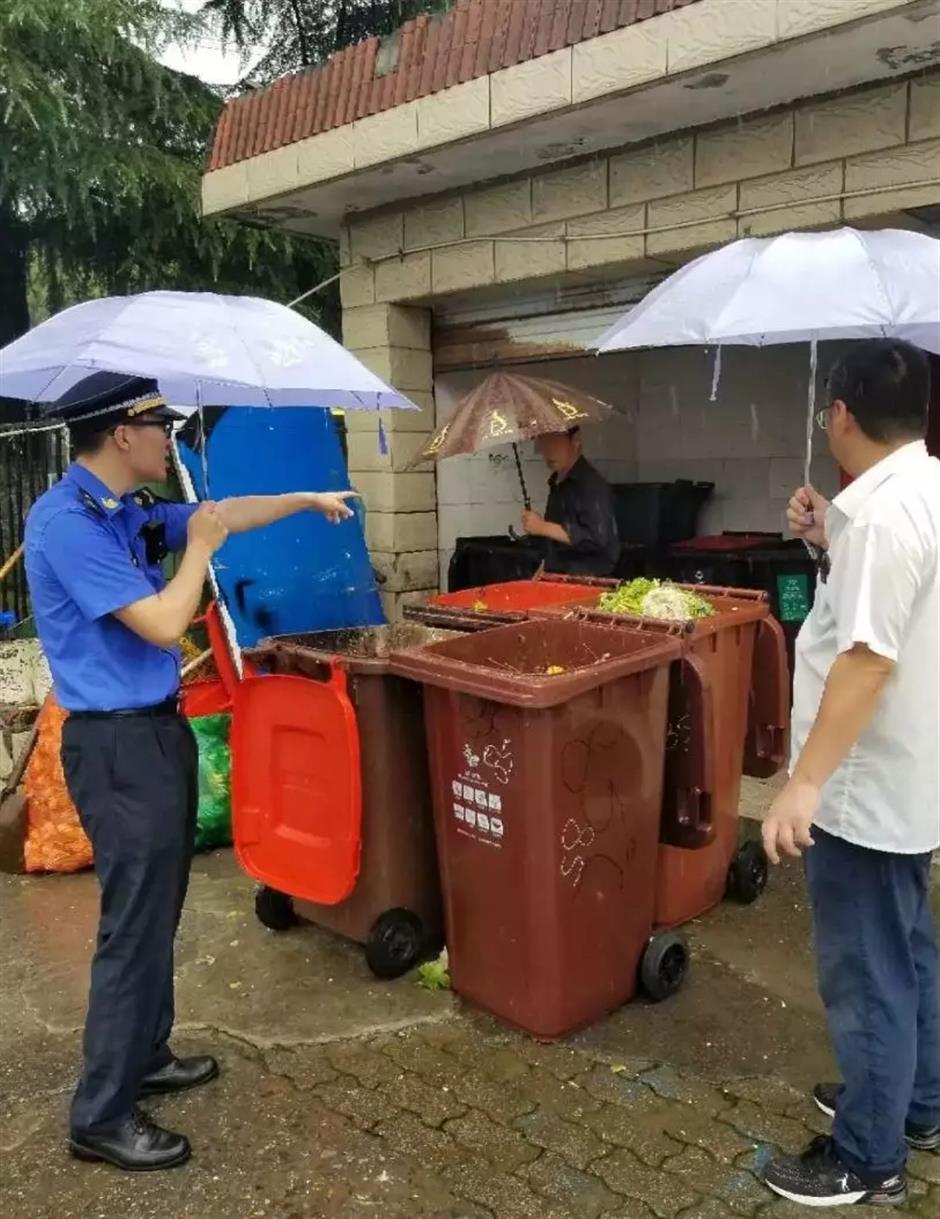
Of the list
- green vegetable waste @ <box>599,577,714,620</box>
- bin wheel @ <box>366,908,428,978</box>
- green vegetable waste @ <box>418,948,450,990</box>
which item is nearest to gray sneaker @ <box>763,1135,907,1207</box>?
green vegetable waste @ <box>418,948,450,990</box>

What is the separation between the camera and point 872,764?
2371mm

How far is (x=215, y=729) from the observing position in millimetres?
5176

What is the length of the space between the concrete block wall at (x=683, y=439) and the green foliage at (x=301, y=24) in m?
4.82

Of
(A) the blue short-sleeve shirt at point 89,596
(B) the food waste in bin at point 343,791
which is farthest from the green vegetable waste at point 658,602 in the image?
(A) the blue short-sleeve shirt at point 89,596

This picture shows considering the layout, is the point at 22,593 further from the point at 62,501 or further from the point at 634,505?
the point at 62,501

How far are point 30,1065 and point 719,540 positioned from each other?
5118 mm

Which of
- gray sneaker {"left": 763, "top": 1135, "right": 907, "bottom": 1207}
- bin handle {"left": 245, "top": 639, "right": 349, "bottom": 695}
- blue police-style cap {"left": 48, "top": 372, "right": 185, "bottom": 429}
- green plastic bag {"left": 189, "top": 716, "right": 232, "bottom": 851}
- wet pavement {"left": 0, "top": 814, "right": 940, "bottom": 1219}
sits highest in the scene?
blue police-style cap {"left": 48, "top": 372, "right": 185, "bottom": 429}

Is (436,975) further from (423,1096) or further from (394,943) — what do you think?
(423,1096)

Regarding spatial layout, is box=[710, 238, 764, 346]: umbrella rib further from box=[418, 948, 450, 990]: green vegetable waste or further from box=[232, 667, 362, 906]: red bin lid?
box=[418, 948, 450, 990]: green vegetable waste

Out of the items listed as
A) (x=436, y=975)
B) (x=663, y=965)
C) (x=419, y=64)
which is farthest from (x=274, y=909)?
(x=419, y=64)

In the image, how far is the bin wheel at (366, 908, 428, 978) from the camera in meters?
3.70

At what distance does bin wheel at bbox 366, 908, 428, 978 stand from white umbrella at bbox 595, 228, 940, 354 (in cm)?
207

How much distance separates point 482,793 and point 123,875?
42.4 inches

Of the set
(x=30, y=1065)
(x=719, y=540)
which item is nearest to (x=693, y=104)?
(x=719, y=540)
